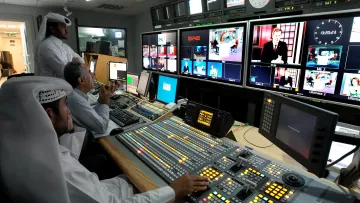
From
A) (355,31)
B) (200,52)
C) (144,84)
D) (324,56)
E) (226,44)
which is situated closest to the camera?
(355,31)

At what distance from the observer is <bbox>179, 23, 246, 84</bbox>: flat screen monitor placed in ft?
Result: 6.81

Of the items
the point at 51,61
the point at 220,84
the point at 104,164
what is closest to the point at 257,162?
the point at 104,164

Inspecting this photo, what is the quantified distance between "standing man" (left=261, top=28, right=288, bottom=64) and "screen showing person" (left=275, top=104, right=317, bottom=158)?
33.2 inches

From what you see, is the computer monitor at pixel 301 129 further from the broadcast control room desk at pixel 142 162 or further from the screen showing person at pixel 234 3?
the screen showing person at pixel 234 3

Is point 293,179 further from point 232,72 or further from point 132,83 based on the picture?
point 132,83

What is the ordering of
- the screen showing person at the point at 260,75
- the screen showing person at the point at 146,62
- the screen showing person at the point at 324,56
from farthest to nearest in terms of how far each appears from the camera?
1. the screen showing person at the point at 146,62
2. the screen showing person at the point at 260,75
3. the screen showing person at the point at 324,56

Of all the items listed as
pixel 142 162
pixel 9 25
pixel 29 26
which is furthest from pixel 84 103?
pixel 9 25

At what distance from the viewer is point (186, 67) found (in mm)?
2701

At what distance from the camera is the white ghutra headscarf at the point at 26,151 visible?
0.60 meters

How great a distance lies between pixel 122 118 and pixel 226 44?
1310 millimetres

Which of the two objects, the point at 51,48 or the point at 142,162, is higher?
the point at 51,48

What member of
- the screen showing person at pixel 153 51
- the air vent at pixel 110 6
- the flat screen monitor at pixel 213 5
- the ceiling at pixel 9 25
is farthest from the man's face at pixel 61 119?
the ceiling at pixel 9 25

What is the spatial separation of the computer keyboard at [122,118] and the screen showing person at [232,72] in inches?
41.4

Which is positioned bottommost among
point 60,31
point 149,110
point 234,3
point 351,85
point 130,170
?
point 130,170
